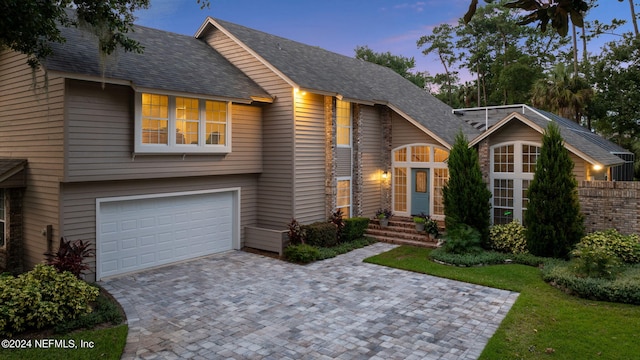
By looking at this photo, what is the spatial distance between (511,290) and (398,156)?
8.40 meters

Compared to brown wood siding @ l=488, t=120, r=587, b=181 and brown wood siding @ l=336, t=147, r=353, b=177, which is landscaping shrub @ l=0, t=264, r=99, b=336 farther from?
brown wood siding @ l=488, t=120, r=587, b=181

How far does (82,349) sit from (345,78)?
13.4 meters

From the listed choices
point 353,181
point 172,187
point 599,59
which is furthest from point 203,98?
point 599,59

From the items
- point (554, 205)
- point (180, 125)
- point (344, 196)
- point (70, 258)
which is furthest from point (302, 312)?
point (554, 205)

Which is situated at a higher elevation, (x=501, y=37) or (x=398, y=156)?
(x=501, y=37)

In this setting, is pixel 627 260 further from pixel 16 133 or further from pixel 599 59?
pixel 599 59

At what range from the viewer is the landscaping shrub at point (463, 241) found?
1305 cm

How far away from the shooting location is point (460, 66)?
143 ft

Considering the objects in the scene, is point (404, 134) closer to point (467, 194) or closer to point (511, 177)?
point (467, 194)

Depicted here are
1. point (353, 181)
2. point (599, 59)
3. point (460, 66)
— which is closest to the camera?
point (353, 181)

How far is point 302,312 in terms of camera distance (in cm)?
871

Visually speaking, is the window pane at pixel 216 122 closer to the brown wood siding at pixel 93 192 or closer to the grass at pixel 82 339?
the brown wood siding at pixel 93 192

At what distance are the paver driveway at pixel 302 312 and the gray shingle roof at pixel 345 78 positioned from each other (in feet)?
21.0

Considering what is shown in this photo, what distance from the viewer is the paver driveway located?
23.1 feet
